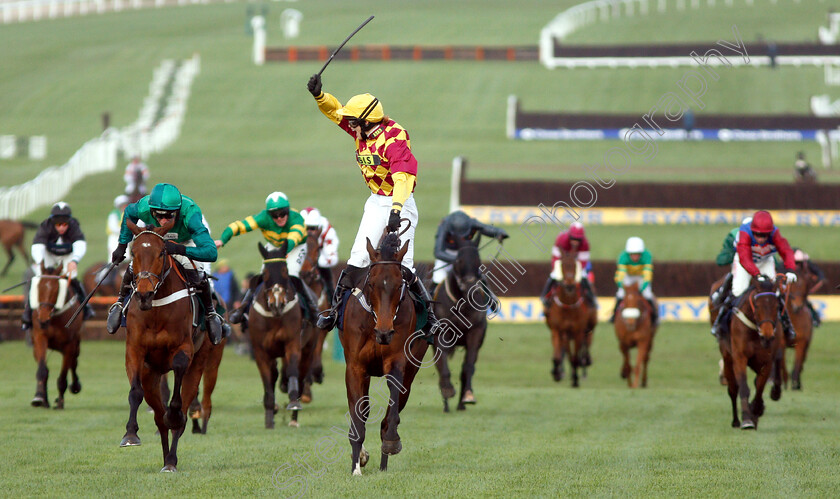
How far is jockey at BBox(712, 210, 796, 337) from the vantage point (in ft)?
41.2

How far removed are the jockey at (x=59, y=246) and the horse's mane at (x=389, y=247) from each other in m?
6.67

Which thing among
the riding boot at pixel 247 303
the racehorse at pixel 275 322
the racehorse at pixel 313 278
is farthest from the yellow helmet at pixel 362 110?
the racehorse at pixel 313 278

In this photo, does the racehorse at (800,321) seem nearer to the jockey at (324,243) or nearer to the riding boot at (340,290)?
the jockey at (324,243)

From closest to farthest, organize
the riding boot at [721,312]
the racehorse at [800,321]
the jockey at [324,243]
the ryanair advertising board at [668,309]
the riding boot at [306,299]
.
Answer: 1. the riding boot at [721,312]
2. the riding boot at [306,299]
3. the jockey at [324,243]
4. the racehorse at [800,321]
5. the ryanair advertising board at [668,309]

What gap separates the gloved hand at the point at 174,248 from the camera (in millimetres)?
9305

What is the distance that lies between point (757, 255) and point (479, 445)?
3933mm

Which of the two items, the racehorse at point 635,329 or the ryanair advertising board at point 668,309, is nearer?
the racehorse at point 635,329

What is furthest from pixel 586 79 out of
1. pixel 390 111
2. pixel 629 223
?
pixel 629 223

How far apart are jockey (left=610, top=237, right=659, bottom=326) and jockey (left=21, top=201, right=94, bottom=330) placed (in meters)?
8.64

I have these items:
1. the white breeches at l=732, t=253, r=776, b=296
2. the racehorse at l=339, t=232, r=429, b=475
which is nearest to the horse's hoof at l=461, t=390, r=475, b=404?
the white breeches at l=732, t=253, r=776, b=296

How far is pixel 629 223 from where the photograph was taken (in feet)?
104

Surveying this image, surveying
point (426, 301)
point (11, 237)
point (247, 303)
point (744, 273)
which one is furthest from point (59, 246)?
point (11, 237)

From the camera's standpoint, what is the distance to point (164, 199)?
9602mm

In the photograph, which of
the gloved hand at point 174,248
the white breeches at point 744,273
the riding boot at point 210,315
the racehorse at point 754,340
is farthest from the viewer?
the white breeches at point 744,273
